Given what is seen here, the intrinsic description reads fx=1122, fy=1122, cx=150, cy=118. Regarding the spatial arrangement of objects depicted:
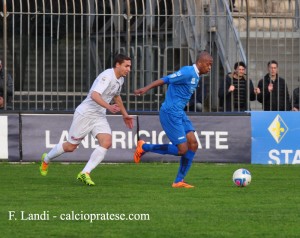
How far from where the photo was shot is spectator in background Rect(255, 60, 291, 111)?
75.0 feet

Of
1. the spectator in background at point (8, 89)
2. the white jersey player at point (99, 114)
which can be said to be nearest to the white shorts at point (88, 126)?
the white jersey player at point (99, 114)

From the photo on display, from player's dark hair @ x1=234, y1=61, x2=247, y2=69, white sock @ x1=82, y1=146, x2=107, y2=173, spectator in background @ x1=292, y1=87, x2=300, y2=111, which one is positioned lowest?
white sock @ x1=82, y1=146, x2=107, y2=173

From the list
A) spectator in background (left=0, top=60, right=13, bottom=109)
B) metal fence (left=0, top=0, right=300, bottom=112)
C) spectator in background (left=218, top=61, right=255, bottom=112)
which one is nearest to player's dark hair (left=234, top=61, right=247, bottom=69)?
spectator in background (left=218, top=61, right=255, bottom=112)

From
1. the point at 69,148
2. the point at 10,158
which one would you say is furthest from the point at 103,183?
the point at 10,158

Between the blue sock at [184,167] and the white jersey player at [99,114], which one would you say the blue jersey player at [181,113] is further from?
the white jersey player at [99,114]

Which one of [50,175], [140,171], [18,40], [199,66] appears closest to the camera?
[199,66]

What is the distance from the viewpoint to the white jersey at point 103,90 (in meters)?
16.8

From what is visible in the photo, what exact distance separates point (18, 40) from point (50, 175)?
213 inches

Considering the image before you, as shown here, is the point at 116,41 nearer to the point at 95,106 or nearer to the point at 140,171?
the point at 140,171

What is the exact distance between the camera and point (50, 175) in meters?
18.7

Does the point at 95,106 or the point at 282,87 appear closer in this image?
the point at 95,106

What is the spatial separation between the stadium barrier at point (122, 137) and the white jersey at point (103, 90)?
480cm

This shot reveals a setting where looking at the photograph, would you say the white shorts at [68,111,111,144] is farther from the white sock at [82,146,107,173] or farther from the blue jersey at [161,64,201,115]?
the blue jersey at [161,64,201,115]

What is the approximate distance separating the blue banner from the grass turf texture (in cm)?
171
